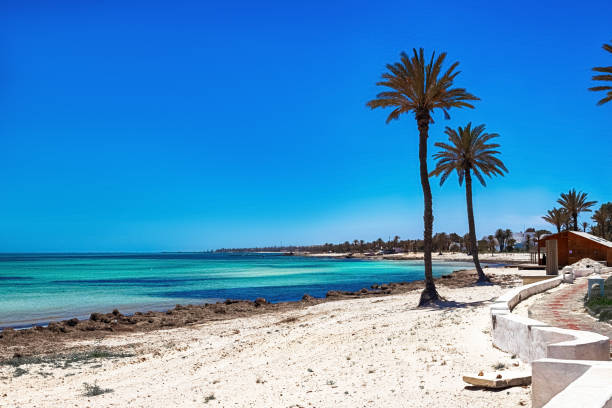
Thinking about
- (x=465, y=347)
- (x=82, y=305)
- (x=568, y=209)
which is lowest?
(x=82, y=305)

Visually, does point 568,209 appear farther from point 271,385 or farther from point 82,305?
point 271,385

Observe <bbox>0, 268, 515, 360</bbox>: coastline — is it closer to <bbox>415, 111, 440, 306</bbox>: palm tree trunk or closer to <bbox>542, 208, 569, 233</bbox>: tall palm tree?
<bbox>415, 111, 440, 306</bbox>: palm tree trunk

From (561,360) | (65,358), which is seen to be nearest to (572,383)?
(561,360)

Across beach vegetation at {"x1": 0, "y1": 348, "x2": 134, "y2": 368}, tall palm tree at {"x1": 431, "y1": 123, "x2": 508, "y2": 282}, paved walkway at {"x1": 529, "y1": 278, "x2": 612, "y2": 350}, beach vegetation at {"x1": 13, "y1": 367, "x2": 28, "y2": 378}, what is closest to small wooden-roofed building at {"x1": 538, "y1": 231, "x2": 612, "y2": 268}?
tall palm tree at {"x1": 431, "y1": 123, "x2": 508, "y2": 282}

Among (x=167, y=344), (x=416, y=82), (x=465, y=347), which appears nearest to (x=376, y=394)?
(x=465, y=347)

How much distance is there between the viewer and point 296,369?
10.2 metres

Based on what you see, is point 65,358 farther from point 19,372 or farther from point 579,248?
point 579,248

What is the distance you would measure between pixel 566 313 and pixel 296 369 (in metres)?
7.02

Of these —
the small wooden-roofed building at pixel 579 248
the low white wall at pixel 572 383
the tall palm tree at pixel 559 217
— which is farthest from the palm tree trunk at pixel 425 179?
the tall palm tree at pixel 559 217

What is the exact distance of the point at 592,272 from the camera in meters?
27.0

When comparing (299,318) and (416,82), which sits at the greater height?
(416,82)

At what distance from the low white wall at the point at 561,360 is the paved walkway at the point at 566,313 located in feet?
5.51

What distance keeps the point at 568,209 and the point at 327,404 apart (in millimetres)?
62906

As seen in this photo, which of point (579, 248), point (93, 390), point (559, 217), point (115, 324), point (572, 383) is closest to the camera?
point (572, 383)
